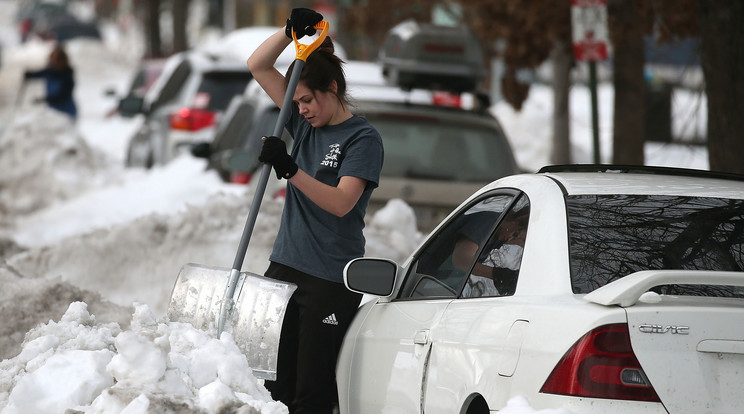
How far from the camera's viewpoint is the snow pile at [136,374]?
4.27 m

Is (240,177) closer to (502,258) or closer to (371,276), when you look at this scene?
(371,276)

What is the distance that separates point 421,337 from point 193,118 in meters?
12.3

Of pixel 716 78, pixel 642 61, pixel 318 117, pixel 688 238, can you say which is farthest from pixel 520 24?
pixel 688 238

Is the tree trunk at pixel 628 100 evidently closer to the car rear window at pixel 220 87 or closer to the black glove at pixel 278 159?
the car rear window at pixel 220 87

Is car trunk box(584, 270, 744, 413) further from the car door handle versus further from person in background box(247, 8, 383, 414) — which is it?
person in background box(247, 8, 383, 414)

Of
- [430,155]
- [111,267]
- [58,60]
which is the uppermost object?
[58,60]

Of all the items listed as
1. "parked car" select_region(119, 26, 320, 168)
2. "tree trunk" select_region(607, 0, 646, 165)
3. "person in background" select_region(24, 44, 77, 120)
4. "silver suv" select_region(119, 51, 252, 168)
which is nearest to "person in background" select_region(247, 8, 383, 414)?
"tree trunk" select_region(607, 0, 646, 165)

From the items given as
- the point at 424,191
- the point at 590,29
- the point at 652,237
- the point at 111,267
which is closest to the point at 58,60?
the point at 590,29

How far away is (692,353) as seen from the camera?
11.7ft

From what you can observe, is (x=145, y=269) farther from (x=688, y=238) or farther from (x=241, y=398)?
(x=688, y=238)

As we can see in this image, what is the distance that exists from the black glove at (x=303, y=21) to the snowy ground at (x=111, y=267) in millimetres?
1222

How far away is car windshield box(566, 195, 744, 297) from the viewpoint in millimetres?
3920

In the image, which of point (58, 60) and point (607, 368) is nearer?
point (607, 368)

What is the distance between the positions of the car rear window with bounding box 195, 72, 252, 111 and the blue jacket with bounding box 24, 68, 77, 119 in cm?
543
